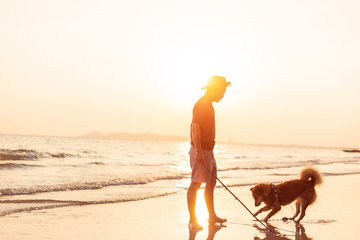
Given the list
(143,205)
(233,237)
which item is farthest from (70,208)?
(233,237)

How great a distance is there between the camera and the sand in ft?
18.9

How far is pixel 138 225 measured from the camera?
21.1 feet

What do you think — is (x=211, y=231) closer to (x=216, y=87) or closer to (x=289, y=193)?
(x=289, y=193)

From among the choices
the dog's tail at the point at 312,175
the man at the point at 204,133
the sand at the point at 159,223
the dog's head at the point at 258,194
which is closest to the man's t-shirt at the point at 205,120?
the man at the point at 204,133

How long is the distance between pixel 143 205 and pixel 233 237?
125 inches

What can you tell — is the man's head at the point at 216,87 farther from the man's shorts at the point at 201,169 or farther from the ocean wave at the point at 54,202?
the ocean wave at the point at 54,202

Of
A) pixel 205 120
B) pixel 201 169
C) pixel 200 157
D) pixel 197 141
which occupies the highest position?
pixel 205 120

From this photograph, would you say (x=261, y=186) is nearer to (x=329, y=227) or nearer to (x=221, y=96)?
(x=329, y=227)

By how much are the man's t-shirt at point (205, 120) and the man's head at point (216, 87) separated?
0.44 ft

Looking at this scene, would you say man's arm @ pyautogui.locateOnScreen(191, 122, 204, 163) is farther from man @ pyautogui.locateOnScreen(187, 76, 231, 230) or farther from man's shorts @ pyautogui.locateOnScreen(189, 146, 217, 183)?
man's shorts @ pyautogui.locateOnScreen(189, 146, 217, 183)

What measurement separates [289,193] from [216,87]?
2426mm

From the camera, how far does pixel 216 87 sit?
6.25 m

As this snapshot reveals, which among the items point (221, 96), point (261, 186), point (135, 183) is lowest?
point (135, 183)

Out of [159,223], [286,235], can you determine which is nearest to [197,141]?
[159,223]
